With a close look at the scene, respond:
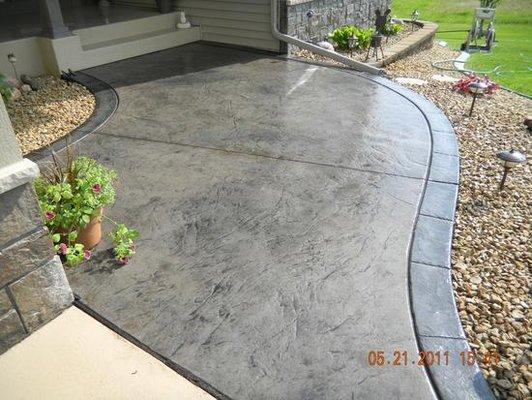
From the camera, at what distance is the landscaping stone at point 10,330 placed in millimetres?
2047

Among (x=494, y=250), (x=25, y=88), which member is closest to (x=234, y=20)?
(x=25, y=88)

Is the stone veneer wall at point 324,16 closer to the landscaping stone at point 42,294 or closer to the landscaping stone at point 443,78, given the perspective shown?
the landscaping stone at point 443,78

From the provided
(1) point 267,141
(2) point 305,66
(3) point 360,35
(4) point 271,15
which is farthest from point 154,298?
(3) point 360,35

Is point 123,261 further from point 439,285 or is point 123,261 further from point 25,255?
point 439,285

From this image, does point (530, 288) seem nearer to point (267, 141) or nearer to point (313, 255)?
point (313, 255)

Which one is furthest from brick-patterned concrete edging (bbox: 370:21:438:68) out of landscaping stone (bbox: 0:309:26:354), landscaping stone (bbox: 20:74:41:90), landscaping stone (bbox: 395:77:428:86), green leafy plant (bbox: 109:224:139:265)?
landscaping stone (bbox: 0:309:26:354)

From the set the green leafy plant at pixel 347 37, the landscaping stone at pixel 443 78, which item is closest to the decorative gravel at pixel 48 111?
the green leafy plant at pixel 347 37

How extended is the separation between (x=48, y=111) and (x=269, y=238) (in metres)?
3.79

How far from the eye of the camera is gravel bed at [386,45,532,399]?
2158mm

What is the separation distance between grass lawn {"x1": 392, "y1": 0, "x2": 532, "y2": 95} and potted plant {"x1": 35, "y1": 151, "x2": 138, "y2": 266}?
7.09 metres

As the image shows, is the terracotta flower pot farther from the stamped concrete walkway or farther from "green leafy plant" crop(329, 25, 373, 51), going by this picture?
"green leafy plant" crop(329, 25, 373, 51)

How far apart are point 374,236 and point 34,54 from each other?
5968 millimetres

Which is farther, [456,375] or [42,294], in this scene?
[42,294]

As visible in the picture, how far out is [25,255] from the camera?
6.77 feet
